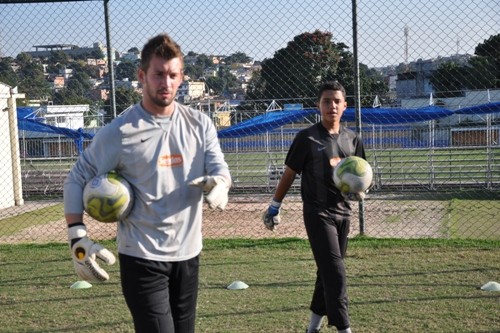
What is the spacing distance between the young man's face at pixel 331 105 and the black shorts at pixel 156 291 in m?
2.00

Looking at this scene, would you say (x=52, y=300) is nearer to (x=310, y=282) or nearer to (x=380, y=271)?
(x=310, y=282)

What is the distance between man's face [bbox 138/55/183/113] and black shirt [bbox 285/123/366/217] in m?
1.87

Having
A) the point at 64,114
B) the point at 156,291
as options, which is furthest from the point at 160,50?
the point at 64,114

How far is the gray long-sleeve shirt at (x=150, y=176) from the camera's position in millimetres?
3494

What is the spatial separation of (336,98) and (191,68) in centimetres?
703

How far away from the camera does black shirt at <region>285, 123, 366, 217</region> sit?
5137 mm

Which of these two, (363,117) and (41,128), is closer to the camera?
(363,117)

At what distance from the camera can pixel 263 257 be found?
28.0 ft

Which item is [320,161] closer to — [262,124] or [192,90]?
[192,90]

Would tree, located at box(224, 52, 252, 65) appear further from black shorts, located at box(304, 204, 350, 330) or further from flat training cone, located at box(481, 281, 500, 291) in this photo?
black shorts, located at box(304, 204, 350, 330)

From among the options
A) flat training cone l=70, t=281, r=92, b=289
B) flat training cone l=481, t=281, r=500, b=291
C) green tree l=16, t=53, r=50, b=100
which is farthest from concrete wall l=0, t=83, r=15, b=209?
flat training cone l=481, t=281, r=500, b=291

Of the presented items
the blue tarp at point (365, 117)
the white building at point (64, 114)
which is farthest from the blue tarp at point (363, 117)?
the white building at point (64, 114)

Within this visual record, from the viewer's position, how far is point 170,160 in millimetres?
3525

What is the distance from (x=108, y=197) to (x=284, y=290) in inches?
148
